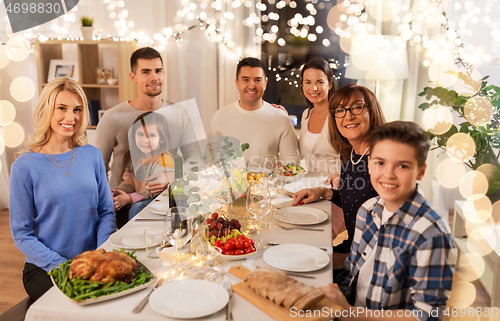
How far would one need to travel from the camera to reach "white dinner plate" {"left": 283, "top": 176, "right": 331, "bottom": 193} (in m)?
2.13

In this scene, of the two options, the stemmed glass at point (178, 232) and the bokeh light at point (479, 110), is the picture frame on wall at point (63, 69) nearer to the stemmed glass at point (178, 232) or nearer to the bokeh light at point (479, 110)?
the stemmed glass at point (178, 232)

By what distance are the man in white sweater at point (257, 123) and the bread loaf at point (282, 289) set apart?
1.72m

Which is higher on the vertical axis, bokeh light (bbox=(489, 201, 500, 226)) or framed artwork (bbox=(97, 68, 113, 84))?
framed artwork (bbox=(97, 68, 113, 84))

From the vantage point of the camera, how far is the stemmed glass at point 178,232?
3.94 ft

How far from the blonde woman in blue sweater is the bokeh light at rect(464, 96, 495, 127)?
2.47 metres

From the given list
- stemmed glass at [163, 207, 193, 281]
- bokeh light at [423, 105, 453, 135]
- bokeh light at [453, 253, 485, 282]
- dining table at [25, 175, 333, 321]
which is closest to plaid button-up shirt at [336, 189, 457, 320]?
dining table at [25, 175, 333, 321]

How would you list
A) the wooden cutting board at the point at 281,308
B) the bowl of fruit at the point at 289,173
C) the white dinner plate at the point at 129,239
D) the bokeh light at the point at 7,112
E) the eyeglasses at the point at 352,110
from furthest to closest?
1. the bokeh light at the point at 7,112
2. the bowl of fruit at the point at 289,173
3. the eyeglasses at the point at 352,110
4. the white dinner plate at the point at 129,239
5. the wooden cutting board at the point at 281,308

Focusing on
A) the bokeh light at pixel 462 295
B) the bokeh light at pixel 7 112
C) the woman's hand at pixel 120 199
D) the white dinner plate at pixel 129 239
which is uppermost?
the bokeh light at pixel 7 112

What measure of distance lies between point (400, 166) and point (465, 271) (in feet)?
6.44

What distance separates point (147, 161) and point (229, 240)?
1.38 meters

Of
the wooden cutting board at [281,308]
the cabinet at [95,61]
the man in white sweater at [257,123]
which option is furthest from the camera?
the cabinet at [95,61]

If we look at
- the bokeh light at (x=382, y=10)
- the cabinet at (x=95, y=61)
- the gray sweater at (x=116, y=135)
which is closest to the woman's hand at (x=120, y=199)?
the gray sweater at (x=116, y=135)

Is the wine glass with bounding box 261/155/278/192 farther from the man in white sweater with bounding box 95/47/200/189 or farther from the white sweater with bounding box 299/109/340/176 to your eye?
the man in white sweater with bounding box 95/47/200/189

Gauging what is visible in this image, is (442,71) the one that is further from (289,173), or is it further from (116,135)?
(116,135)
